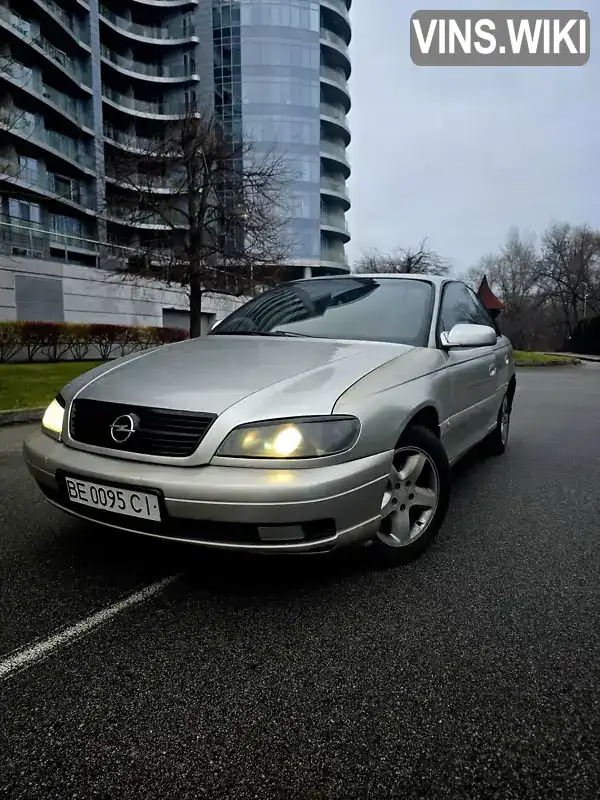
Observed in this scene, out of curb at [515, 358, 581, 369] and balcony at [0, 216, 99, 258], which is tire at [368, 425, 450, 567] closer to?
curb at [515, 358, 581, 369]

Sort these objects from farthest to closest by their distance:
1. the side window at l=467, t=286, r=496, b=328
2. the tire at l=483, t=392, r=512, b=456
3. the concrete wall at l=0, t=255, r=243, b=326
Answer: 1. the concrete wall at l=0, t=255, r=243, b=326
2. the tire at l=483, t=392, r=512, b=456
3. the side window at l=467, t=286, r=496, b=328

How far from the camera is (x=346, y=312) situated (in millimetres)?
3592

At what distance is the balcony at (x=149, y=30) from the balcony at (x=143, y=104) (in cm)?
451

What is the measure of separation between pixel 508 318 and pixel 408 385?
2791 inches

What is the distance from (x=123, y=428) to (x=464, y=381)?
226 cm

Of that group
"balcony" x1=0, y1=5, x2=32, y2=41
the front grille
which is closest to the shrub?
the front grille

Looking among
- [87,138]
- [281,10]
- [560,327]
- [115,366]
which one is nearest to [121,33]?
[87,138]

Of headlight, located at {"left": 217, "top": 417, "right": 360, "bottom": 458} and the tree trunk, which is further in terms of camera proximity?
the tree trunk

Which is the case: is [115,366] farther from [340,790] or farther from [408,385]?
[340,790]

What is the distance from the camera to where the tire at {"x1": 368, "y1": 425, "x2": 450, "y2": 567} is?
2688 millimetres

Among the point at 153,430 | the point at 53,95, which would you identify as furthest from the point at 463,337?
the point at 53,95

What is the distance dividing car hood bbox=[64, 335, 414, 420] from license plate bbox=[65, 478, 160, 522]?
1.28 ft

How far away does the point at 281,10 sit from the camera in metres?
47.2

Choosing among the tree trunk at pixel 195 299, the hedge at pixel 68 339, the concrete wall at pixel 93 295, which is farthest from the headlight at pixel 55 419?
the concrete wall at pixel 93 295
